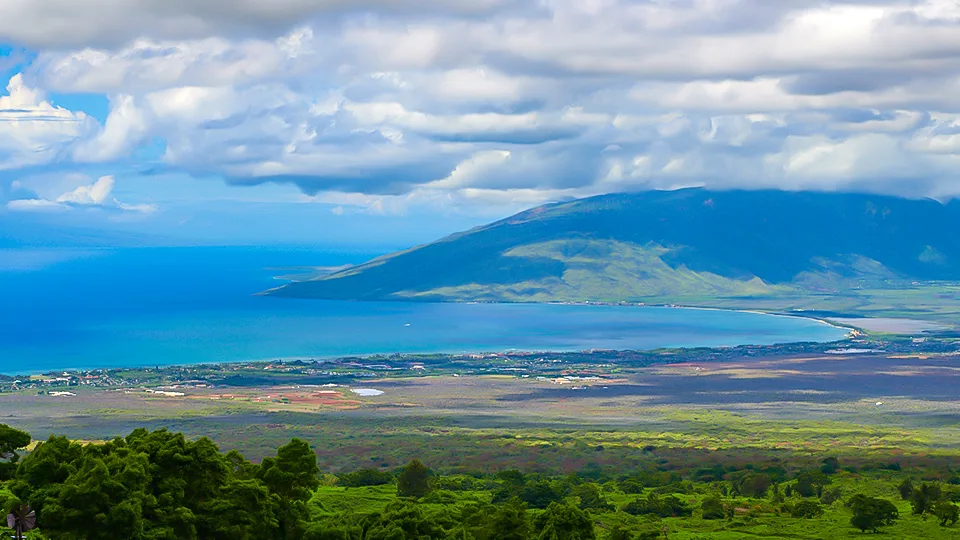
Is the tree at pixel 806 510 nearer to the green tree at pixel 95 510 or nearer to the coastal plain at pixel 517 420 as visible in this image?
the coastal plain at pixel 517 420

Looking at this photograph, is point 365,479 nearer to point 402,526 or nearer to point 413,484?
point 413,484

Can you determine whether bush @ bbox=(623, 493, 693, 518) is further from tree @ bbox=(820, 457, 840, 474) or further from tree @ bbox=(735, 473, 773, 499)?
tree @ bbox=(820, 457, 840, 474)

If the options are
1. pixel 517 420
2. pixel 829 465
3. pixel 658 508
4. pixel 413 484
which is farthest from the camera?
pixel 517 420

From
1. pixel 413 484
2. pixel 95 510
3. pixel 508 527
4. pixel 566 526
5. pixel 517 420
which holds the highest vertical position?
pixel 95 510

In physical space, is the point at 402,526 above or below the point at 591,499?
above

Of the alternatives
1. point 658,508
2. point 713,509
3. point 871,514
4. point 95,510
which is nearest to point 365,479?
point 658,508

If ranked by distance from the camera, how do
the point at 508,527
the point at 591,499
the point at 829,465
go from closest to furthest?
1. the point at 508,527
2. the point at 591,499
3. the point at 829,465

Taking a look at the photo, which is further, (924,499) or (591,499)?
(591,499)
